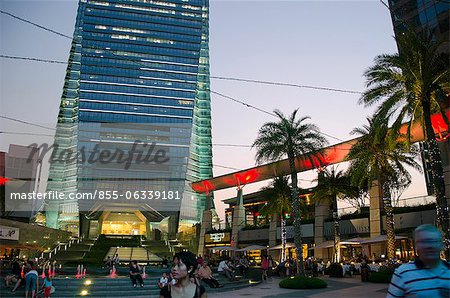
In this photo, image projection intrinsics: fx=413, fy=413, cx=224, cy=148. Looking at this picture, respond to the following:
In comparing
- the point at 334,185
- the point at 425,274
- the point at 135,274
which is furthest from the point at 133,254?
the point at 425,274

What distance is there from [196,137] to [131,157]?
119 feet

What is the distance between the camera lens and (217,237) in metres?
57.0

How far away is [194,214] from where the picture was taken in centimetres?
15875

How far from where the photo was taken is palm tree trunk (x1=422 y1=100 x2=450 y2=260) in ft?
57.5

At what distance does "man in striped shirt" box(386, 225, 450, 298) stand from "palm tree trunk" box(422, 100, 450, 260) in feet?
51.7

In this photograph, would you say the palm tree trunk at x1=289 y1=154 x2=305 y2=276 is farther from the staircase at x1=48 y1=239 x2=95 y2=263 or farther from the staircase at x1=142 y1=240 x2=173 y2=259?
the staircase at x1=48 y1=239 x2=95 y2=263

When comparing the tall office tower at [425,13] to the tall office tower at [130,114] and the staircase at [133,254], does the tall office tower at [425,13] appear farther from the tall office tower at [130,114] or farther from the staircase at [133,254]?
the tall office tower at [130,114]

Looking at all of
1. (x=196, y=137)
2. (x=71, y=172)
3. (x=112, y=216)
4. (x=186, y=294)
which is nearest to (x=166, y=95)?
(x=196, y=137)

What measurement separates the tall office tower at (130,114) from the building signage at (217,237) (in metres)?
71.3

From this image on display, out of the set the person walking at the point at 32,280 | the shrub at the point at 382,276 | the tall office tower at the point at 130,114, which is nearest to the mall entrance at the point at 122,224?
the tall office tower at the point at 130,114

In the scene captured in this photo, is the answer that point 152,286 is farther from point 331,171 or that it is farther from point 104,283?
point 331,171

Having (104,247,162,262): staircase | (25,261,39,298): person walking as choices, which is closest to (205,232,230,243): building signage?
(104,247,162,262): staircase

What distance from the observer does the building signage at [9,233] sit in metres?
40.2

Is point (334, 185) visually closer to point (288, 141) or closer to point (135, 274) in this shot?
point (288, 141)
